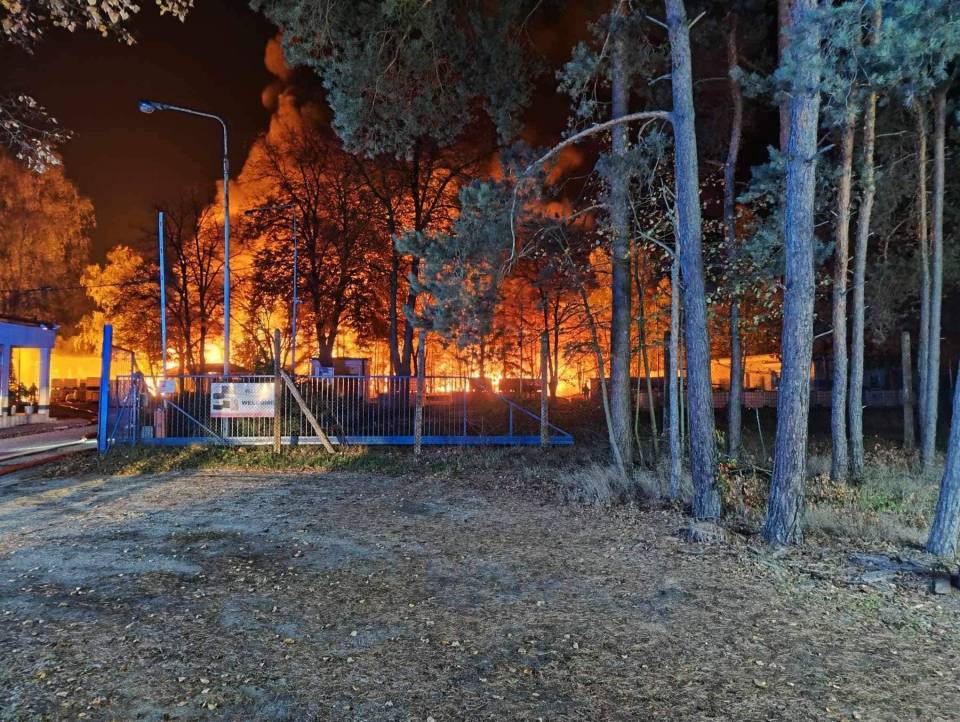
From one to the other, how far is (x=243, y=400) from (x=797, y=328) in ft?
40.0

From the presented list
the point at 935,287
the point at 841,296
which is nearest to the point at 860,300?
the point at 841,296

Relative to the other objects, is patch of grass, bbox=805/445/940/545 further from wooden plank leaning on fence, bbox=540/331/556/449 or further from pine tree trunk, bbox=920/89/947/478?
wooden plank leaning on fence, bbox=540/331/556/449

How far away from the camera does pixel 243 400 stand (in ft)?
51.5

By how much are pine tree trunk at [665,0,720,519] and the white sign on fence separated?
10.1 m

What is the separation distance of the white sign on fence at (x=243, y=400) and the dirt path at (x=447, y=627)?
714 cm

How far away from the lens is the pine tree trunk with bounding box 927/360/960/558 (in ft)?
21.1

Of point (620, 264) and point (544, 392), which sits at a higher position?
point (620, 264)

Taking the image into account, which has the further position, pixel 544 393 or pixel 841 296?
pixel 544 393

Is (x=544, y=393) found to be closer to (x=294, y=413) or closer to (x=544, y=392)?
(x=544, y=392)

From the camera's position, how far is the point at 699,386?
903 cm

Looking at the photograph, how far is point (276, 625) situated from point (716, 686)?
3.06 metres

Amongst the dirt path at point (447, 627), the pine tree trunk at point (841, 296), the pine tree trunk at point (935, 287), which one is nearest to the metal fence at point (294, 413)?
the pine tree trunk at point (841, 296)

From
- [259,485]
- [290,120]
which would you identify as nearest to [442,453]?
[259,485]

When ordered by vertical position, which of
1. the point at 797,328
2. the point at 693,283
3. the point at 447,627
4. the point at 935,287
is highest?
the point at 935,287
